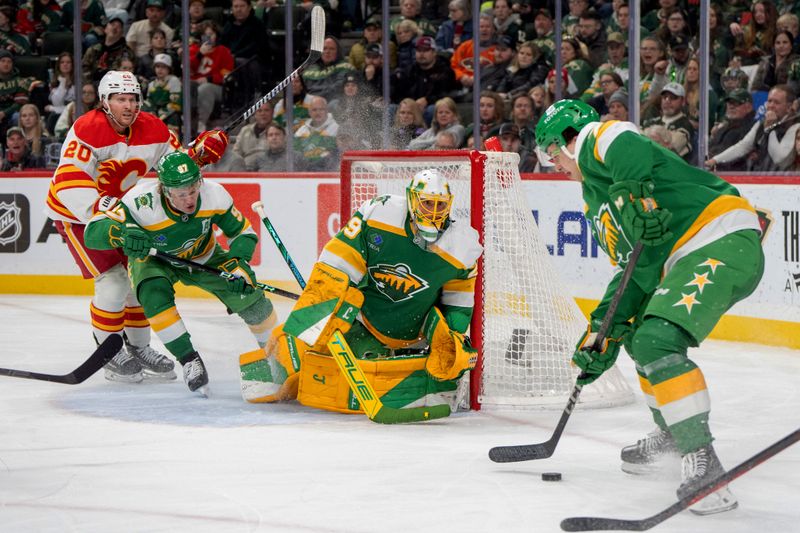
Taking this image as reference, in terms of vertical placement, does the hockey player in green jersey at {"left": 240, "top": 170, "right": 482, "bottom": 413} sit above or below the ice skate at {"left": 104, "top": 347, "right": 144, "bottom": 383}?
above

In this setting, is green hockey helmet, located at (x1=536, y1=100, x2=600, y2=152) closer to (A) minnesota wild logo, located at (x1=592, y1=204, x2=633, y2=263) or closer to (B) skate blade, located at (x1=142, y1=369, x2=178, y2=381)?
(A) minnesota wild logo, located at (x1=592, y1=204, x2=633, y2=263)

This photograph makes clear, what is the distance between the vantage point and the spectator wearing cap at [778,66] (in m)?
6.09

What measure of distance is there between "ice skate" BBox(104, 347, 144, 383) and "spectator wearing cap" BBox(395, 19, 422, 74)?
3265 mm

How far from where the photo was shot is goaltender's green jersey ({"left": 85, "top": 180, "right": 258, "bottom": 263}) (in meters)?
4.64

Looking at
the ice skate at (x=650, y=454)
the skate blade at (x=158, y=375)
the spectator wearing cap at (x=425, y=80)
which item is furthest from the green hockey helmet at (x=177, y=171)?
the spectator wearing cap at (x=425, y=80)

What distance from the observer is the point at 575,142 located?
3188 millimetres

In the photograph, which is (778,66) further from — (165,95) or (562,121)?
(165,95)

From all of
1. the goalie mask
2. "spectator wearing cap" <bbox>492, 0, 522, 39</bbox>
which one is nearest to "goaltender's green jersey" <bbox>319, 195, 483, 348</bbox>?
the goalie mask

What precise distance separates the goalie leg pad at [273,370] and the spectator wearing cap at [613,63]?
2.91 m

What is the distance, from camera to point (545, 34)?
719 cm

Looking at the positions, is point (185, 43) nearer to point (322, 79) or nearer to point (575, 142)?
point (322, 79)

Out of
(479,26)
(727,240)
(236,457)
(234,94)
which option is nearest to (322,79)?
(234,94)

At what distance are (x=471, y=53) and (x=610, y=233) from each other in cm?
463

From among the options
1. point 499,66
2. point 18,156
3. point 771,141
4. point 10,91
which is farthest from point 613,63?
point 10,91
